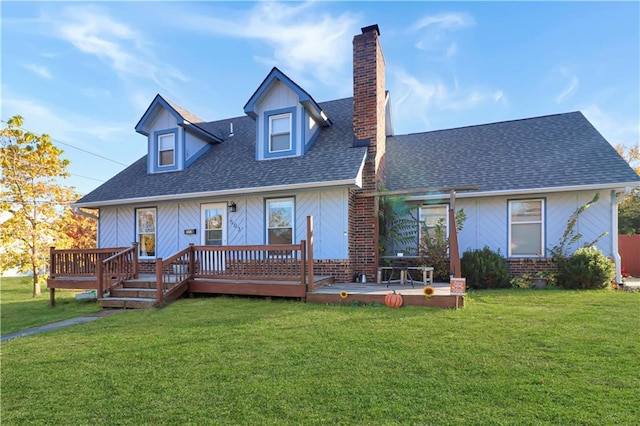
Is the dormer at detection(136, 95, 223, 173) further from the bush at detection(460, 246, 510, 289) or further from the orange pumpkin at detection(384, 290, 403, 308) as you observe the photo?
the bush at detection(460, 246, 510, 289)

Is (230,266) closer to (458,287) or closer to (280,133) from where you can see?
(280,133)

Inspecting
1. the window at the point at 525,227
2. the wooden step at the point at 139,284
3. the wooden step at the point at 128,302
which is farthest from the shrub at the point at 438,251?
the wooden step at the point at 139,284

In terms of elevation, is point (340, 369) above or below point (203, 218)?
below

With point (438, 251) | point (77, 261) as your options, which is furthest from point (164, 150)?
point (438, 251)

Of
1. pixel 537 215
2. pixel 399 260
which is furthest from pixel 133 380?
pixel 537 215

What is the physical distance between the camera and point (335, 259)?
9.14 meters

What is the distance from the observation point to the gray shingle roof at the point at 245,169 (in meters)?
9.38

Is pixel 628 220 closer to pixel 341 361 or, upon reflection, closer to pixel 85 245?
pixel 341 361

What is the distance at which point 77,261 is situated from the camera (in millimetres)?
9805

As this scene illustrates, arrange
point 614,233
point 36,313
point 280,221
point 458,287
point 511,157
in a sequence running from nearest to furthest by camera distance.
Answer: point 458,287
point 36,313
point 614,233
point 280,221
point 511,157

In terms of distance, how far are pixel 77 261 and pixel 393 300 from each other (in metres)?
9.46

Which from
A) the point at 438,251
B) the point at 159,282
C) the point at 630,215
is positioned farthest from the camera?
the point at 630,215

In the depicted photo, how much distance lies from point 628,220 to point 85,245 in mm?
29915

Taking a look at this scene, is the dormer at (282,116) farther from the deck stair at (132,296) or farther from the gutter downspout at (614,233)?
the gutter downspout at (614,233)
